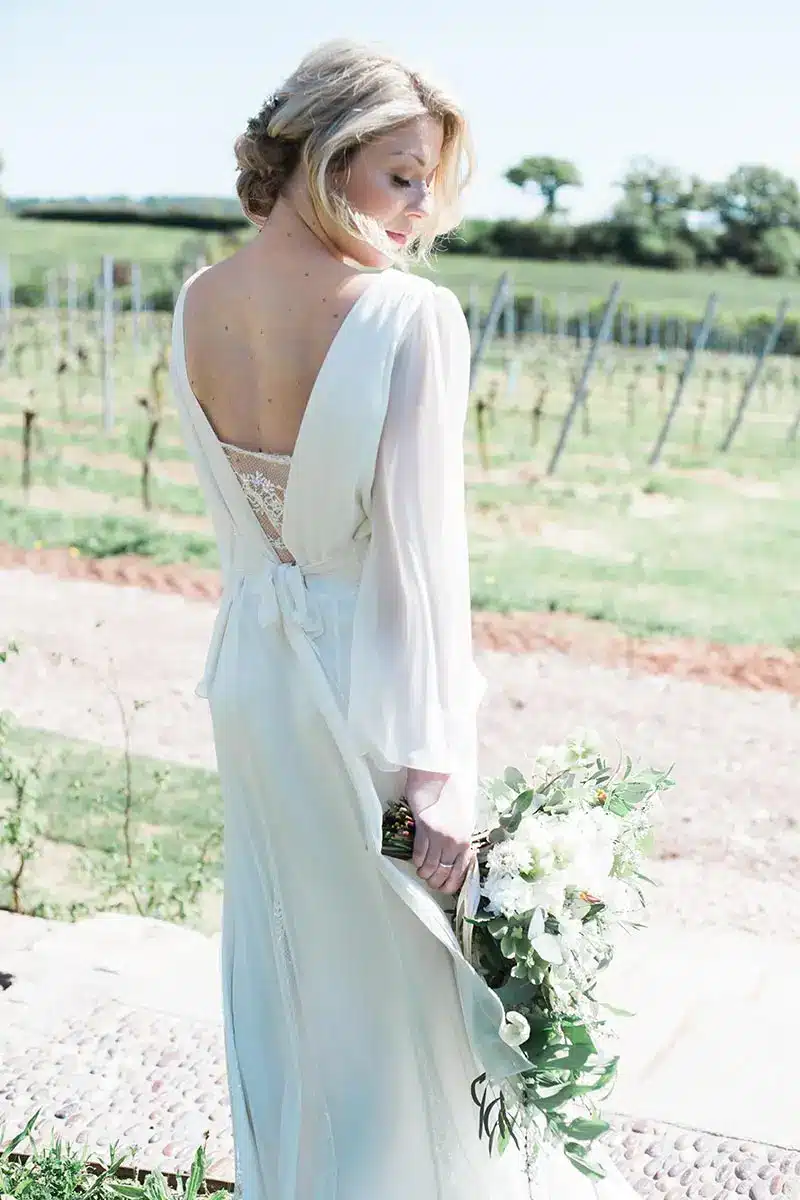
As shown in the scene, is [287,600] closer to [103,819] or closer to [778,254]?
[103,819]

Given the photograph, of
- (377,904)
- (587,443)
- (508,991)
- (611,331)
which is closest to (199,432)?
(377,904)

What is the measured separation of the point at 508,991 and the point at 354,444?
736 millimetres

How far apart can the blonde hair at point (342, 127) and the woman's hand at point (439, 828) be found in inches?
27.4

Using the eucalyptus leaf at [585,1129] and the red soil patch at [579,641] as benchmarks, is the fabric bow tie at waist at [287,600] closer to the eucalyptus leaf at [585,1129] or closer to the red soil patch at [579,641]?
the eucalyptus leaf at [585,1129]

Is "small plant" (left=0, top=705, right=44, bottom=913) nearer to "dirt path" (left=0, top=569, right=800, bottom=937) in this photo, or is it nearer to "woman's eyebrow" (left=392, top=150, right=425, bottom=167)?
"dirt path" (left=0, top=569, right=800, bottom=937)

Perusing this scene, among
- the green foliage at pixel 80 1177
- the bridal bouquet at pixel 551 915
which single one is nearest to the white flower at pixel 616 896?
the bridal bouquet at pixel 551 915

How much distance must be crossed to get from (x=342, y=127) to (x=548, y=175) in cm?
2806

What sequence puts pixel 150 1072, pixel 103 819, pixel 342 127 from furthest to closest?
pixel 103 819 < pixel 150 1072 < pixel 342 127

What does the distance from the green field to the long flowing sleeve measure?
25.0 m

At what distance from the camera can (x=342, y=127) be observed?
1782mm

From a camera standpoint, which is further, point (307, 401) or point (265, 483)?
point (265, 483)

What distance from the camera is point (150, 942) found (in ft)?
12.1

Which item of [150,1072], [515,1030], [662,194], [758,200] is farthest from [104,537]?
[662,194]

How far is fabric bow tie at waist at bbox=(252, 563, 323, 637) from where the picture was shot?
2.00 meters
